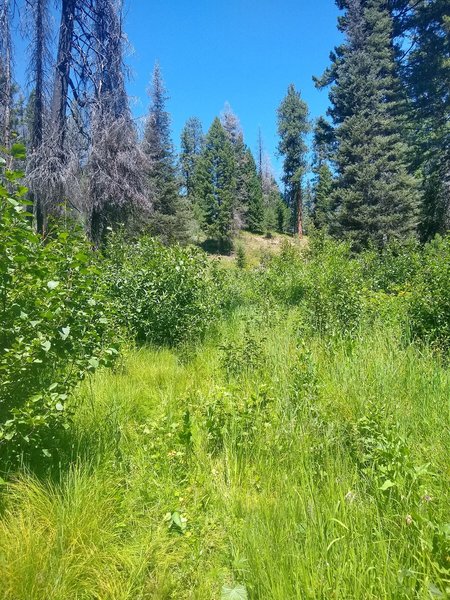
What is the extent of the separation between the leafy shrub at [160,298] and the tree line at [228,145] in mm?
1309

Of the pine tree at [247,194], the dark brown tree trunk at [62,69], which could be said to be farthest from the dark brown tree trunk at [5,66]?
the pine tree at [247,194]

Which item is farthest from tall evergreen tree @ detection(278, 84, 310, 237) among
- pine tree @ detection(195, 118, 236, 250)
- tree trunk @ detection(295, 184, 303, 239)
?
pine tree @ detection(195, 118, 236, 250)

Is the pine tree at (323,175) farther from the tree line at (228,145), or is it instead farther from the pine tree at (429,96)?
the pine tree at (429,96)

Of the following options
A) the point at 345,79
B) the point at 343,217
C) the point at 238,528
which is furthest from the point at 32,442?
the point at 345,79

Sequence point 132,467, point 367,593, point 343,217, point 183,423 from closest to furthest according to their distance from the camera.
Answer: point 367,593
point 132,467
point 183,423
point 343,217

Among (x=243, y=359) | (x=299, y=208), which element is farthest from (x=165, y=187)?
(x=243, y=359)

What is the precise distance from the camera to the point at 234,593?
4.71 ft

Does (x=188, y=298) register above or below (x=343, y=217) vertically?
below

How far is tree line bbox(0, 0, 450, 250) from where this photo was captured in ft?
24.4

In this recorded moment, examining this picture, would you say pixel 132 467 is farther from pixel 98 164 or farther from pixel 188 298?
pixel 98 164

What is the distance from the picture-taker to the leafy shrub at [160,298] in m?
4.91

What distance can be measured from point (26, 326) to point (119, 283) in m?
3.22

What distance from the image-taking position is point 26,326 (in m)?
1.82

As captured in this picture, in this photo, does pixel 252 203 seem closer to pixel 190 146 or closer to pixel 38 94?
pixel 190 146
